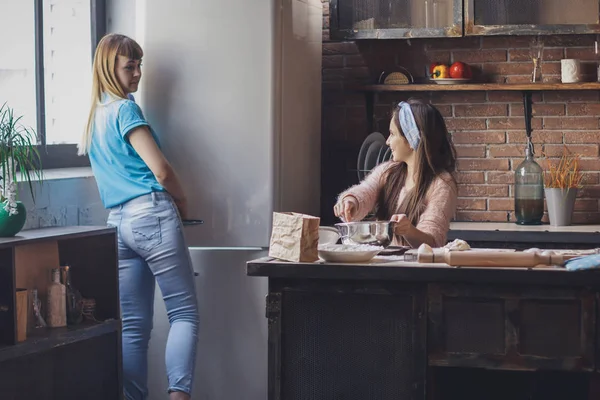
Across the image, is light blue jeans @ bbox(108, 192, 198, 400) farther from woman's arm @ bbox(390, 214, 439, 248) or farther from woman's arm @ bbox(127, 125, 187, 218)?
woman's arm @ bbox(390, 214, 439, 248)

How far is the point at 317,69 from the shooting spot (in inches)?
179

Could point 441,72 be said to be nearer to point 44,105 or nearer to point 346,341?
point 44,105

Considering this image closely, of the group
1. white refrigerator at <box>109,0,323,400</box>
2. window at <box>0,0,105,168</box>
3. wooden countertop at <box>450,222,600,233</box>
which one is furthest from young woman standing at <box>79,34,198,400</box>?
wooden countertop at <box>450,222,600,233</box>

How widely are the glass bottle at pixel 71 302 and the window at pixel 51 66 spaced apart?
2.07 feet

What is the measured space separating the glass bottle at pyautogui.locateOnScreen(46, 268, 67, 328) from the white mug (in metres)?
2.61

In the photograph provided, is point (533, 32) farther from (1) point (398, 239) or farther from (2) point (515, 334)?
(2) point (515, 334)

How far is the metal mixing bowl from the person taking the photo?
9.82 ft

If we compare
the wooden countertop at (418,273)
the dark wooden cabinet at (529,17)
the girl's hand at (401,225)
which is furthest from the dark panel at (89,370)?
the dark wooden cabinet at (529,17)

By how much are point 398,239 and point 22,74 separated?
1.56 metres

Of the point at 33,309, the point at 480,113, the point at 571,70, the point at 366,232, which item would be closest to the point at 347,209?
the point at 366,232

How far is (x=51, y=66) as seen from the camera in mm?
3893

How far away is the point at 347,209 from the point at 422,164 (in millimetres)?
329

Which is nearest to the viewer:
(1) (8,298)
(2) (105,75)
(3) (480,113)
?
(1) (8,298)

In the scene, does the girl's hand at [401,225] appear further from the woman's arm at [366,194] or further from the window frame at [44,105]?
the window frame at [44,105]
